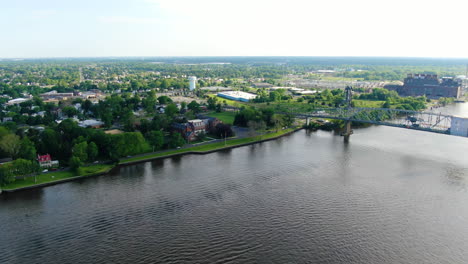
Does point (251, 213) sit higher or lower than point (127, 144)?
lower

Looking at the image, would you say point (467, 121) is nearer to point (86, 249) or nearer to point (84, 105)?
point (86, 249)

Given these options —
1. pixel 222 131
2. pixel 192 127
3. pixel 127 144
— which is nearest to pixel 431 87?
pixel 222 131

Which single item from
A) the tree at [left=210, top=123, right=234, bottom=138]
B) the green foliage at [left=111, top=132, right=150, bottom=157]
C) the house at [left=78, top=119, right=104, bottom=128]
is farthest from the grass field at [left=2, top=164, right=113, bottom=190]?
the house at [left=78, top=119, right=104, bottom=128]

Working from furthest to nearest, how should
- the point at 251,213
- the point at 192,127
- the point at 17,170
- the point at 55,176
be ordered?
the point at 192,127 < the point at 55,176 < the point at 17,170 < the point at 251,213

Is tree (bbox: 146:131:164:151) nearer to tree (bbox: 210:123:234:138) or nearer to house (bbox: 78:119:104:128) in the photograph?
tree (bbox: 210:123:234:138)

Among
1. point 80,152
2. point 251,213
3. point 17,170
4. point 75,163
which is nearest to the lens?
point 251,213

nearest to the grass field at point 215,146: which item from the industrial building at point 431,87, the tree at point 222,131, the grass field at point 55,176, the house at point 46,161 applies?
the tree at point 222,131

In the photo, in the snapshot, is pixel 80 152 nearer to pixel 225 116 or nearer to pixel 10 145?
pixel 10 145
